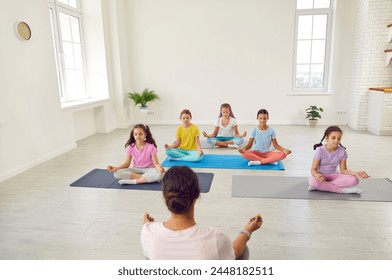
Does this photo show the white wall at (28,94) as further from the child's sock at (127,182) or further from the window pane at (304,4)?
the window pane at (304,4)

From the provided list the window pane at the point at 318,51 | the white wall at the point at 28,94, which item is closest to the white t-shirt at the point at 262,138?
the white wall at the point at 28,94

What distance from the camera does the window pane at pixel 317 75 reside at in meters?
6.48

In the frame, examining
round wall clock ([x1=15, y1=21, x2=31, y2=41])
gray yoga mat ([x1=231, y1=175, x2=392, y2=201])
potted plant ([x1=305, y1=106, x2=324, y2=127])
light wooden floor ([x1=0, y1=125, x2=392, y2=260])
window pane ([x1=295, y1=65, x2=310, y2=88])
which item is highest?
round wall clock ([x1=15, y1=21, x2=31, y2=41])

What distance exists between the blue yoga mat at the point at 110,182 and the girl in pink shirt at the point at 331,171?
1.04 m

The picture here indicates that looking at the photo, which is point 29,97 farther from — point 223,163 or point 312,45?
point 312,45

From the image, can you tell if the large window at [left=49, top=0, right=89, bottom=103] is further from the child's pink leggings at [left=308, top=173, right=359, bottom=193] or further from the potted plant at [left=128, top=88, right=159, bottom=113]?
the child's pink leggings at [left=308, top=173, right=359, bottom=193]

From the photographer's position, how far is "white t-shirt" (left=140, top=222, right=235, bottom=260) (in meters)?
1.08

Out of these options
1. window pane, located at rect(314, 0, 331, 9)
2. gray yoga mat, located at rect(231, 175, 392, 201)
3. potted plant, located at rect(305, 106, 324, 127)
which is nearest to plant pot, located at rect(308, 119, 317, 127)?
potted plant, located at rect(305, 106, 324, 127)

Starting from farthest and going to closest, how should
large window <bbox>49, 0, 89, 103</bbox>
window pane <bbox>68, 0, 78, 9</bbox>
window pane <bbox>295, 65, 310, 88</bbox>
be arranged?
window pane <bbox>295, 65, 310, 88</bbox>
window pane <bbox>68, 0, 78, 9</bbox>
large window <bbox>49, 0, 89, 103</bbox>

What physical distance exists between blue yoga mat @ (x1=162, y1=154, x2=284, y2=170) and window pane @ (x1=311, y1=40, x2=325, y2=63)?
142 inches

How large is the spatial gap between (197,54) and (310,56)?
2419 millimetres

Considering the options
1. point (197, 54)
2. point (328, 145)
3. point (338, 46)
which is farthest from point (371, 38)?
point (328, 145)

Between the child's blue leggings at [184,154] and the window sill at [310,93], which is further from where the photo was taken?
the window sill at [310,93]

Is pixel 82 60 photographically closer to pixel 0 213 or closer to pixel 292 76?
pixel 0 213
